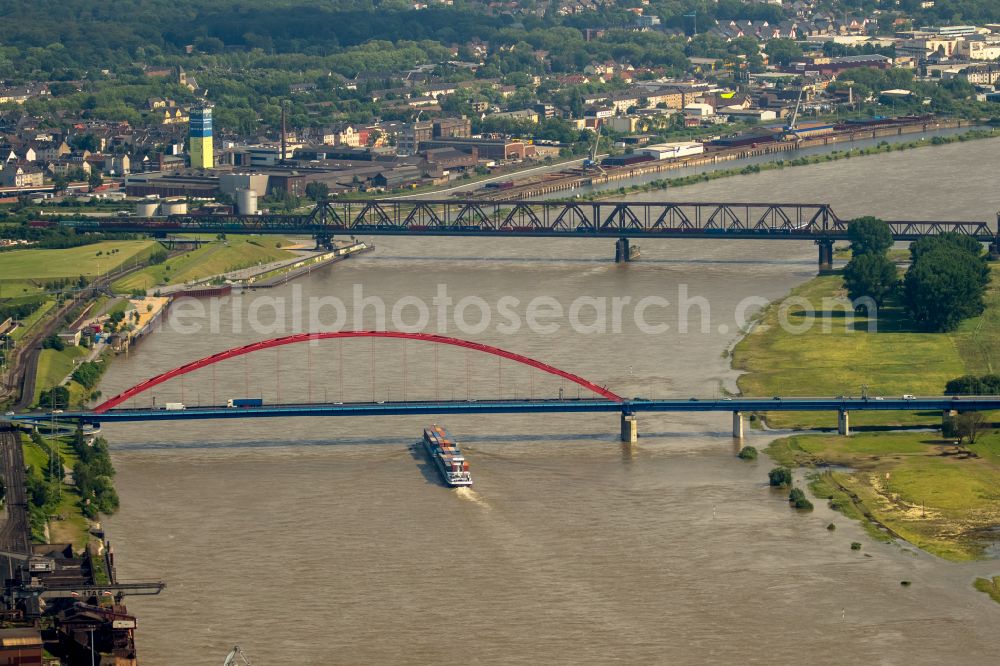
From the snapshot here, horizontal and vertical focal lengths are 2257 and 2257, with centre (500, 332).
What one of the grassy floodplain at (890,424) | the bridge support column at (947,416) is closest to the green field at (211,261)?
the grassy floodplain at (890,424)

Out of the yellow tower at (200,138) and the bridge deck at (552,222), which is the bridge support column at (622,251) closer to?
the bridge deck at (552,222)

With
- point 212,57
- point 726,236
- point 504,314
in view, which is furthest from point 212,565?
point 212,57

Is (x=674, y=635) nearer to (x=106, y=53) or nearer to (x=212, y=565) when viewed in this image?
(x=212, y=565)

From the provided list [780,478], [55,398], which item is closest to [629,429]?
[780,478]

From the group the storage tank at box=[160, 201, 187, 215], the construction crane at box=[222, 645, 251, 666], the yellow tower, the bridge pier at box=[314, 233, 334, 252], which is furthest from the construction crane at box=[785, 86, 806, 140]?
the construction crane at box=[222, 645, 251, 666]

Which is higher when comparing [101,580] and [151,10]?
[151,10]

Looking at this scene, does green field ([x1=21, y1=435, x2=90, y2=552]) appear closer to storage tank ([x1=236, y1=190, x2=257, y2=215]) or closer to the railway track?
the railway track
